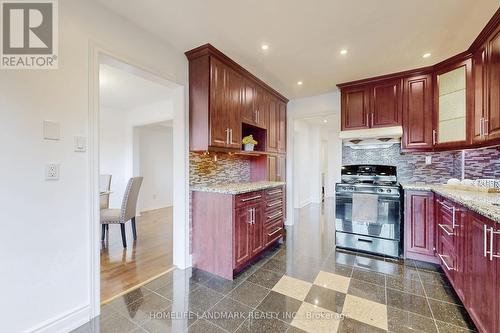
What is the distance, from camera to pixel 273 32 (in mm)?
2178

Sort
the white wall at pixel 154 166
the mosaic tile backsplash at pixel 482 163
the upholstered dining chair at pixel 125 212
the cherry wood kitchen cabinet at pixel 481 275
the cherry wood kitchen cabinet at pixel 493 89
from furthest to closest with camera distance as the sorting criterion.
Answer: the white wall at pixel 154 166 < the upholstered dining chair at pixel 125 212 < the mosaic tile backsplash at pixel 482 163 < the cherry wood kitchen cabinet at pixel 493 89 < the cherry wood kitchen cabinet at pixel 481 275

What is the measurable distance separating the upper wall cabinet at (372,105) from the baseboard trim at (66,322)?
379 cm

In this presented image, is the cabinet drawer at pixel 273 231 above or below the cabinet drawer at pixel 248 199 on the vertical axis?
below

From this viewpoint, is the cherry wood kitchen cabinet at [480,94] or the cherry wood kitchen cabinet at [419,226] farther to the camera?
the cherry wood kitchen cabinet at [419,226]

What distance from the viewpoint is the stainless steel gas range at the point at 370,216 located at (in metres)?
2.84

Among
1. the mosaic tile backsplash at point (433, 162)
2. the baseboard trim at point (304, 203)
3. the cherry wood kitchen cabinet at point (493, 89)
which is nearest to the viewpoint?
the cherry wood kitchen cabinet at point (493, 89)

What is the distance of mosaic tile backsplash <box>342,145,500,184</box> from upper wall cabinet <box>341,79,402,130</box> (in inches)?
19.3

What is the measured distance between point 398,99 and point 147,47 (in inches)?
131

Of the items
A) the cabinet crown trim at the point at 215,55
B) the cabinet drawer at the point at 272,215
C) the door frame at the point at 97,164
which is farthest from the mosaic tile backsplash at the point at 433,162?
the door frame at the point at 97,164

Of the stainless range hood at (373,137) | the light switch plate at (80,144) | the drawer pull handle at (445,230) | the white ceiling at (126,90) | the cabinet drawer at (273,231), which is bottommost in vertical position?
the cabinet drawer at (273,231)

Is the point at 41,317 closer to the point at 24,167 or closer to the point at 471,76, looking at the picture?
the point at 24,167

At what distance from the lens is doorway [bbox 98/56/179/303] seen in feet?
8.12

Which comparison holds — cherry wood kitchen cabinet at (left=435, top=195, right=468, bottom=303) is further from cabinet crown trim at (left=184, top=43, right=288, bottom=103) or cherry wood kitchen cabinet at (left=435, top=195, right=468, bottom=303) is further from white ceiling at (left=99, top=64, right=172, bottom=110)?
white ceiling at (left=99, top=64, right=172, bottom=110)

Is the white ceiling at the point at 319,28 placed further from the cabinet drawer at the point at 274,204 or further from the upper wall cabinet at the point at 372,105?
the cabinet drawer at the point at 274,204
